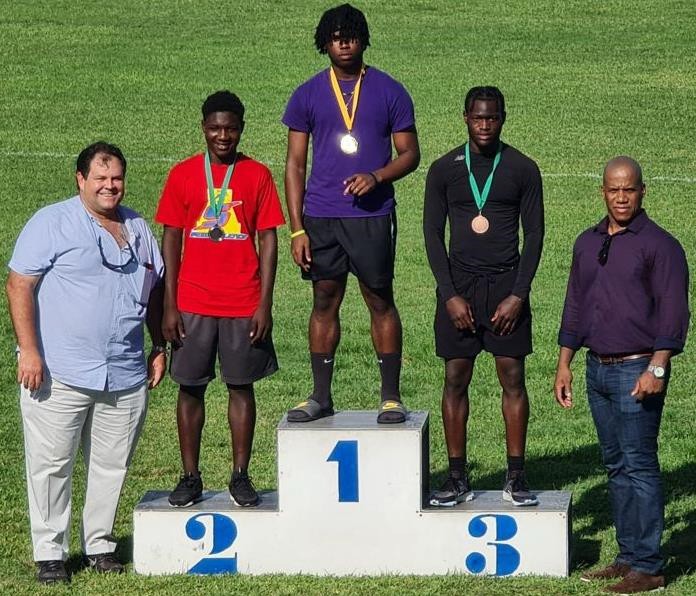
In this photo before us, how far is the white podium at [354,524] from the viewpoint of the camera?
8906 millimetres

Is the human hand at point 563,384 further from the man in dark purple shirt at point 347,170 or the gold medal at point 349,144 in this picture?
the gold medal at point 349,144

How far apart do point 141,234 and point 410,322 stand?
641 centimetres

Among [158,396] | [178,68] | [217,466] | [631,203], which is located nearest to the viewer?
[631,203]

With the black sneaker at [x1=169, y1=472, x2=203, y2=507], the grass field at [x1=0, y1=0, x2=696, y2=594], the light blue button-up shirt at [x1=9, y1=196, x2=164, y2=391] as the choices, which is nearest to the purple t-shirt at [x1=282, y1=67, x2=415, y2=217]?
the light blue button-up shirt at [x1=9, y1=196, x2=164, y2=391]

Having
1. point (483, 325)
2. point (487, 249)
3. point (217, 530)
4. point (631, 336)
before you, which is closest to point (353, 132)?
point (487, 249)

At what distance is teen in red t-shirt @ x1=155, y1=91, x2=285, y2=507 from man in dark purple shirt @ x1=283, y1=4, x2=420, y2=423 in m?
0.35

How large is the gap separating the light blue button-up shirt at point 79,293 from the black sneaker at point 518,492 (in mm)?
2083

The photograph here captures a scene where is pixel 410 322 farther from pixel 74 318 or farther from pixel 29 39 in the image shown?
pixel 29 39

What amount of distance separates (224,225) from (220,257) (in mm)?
166

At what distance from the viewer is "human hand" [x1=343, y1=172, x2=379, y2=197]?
8.92 m

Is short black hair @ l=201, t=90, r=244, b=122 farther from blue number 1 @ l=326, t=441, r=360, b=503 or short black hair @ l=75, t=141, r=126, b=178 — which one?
blue number 1 @ l=326, t=441, r=360, b=503

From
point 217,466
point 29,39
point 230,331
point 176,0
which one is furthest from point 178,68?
point 230,331

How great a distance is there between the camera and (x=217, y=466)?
36.0ft

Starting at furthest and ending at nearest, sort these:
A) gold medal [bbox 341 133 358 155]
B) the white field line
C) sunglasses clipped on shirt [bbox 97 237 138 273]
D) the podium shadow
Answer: the white field line → the podium shadow → gold medal [bbox 341 133 358 155] → sunglasses clipped on shirt [bbox 97 237 138 273]
